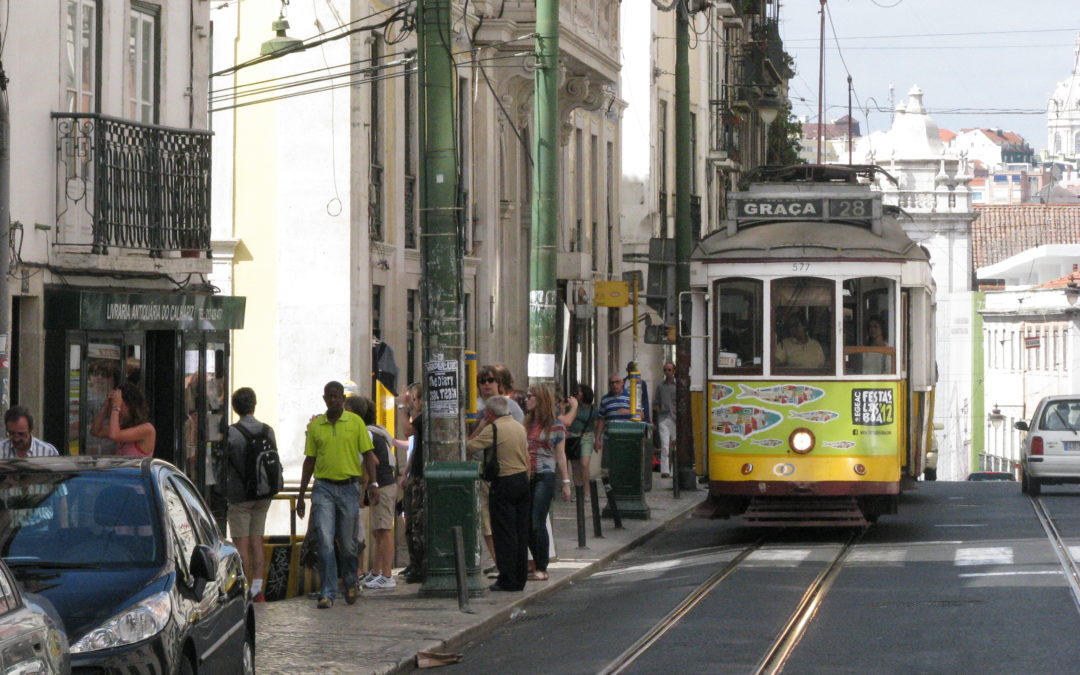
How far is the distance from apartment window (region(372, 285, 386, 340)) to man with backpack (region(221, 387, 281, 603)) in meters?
9.03

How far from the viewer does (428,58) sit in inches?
619

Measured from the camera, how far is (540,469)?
17.4 metres

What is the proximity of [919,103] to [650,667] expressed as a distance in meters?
94.1

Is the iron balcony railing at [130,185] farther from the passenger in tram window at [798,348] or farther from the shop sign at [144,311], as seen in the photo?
the passenger in tram window at [798,348]

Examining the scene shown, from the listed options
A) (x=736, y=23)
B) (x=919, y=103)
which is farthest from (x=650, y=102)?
(x=919, y=103)

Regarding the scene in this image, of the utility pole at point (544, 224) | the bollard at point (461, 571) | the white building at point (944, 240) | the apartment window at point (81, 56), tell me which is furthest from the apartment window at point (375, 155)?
the white building at point (944, 240)

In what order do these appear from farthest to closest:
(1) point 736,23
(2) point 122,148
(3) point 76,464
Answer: (1) point 736,23 < (2) point 122,148 < (3) point 76,464

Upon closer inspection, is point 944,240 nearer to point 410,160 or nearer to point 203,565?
point 410,160

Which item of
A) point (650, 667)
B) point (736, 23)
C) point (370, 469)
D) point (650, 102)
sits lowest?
point (650, 667)

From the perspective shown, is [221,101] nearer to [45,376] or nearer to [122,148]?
[122,148]

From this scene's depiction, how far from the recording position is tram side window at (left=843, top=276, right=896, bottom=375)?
2025 centimetres

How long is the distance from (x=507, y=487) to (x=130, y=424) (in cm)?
344

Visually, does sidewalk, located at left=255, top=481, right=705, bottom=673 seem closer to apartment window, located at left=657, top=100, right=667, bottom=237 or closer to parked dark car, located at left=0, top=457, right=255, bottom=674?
parked dark car, located at left=0, top=457, right=255, bottom=674

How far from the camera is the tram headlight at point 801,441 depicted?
2019 cm
